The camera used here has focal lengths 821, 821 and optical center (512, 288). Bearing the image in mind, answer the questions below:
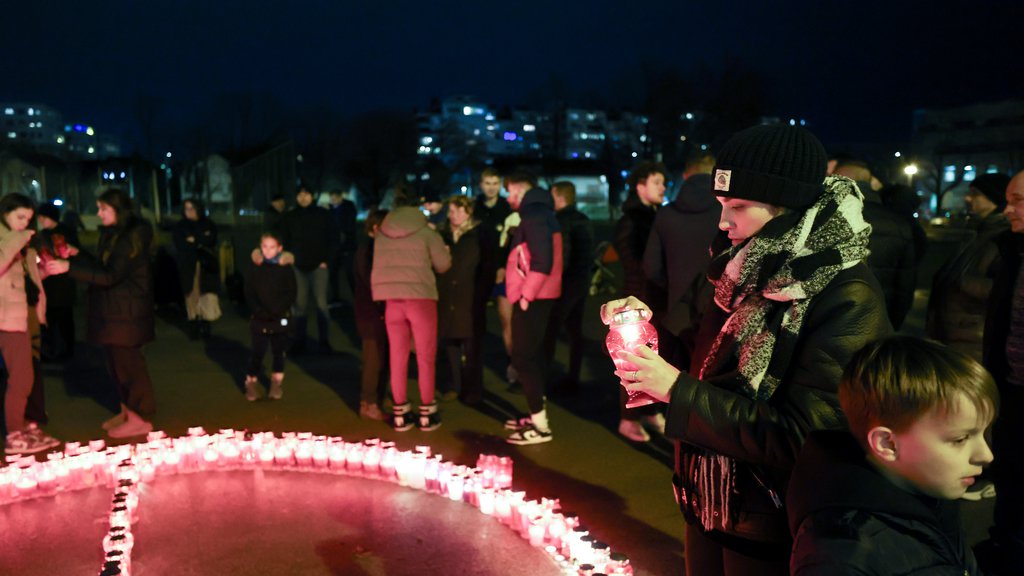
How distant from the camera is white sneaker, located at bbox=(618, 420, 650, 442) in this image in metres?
6.41

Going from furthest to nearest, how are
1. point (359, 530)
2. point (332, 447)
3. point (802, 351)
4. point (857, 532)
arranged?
1. point (332, 447)
2. point (359, 530)
3. point (802, 351)
4. point (857, 532)

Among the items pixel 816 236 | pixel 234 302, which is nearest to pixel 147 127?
pixel 234 302

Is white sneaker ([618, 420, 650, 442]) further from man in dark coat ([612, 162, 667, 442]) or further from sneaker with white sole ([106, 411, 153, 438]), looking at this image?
sneaker with white sole ([106, 411, 153, 438])

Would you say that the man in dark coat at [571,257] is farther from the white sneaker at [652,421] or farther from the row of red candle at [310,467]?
the row of red candle at [310,467]

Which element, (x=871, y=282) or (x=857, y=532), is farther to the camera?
(x=871, y=282)

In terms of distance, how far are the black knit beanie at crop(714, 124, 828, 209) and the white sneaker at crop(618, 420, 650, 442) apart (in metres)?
4.24

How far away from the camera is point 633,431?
21.1 feet

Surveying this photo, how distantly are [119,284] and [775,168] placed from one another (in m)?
5.61

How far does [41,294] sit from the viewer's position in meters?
6.45

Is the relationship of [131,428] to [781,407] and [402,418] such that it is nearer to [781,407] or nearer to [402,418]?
[402,418]

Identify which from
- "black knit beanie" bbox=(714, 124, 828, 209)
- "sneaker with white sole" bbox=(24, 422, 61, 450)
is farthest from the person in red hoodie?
"black knit beanie" bbox=(714, 124, 828, 209)

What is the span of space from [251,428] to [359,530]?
7.61 feet

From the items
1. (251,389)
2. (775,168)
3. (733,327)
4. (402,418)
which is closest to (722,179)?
(775,168)

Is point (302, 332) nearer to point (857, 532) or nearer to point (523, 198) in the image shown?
point (523, 198)
